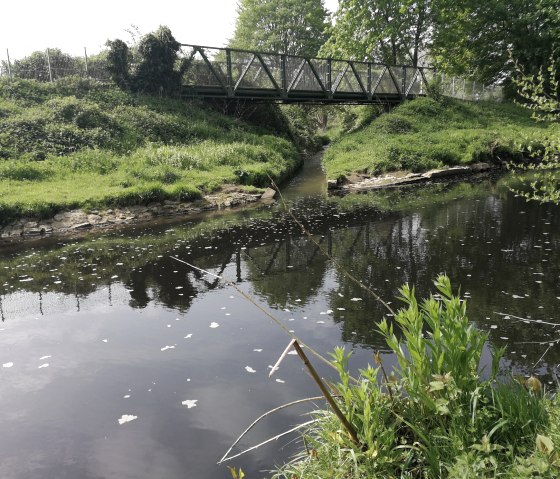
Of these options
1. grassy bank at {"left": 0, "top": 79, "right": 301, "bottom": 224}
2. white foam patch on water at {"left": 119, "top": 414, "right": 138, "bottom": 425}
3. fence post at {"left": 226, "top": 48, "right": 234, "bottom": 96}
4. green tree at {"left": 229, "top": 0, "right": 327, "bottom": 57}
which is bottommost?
white foam patch on water at {"left": 119, "top": 414, "right": 138, "bottom": 425}

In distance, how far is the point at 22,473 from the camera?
3.99m

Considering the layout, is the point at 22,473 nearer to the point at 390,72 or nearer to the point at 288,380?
the point at 288,380

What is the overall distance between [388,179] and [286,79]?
10.9 metres

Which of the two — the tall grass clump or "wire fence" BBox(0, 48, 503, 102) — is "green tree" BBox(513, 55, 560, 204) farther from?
"wire fence" BBox(0, 48, 503, 102)

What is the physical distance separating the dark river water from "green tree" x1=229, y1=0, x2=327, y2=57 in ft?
126

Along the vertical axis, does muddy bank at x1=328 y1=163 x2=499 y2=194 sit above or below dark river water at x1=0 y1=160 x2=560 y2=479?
above

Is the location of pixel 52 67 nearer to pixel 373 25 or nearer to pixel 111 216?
pixel 111 216

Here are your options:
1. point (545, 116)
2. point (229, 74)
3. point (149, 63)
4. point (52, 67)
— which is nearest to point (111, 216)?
point (545, 116)

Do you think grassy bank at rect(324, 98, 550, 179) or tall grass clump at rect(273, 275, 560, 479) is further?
grassy bank at rect(324, 98, 550, 179)

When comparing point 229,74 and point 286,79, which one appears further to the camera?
point 286,79

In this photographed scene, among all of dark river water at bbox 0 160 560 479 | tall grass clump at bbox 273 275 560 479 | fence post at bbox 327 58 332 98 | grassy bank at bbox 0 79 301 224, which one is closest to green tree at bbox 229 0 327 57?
fence post at bbox 327 58 332 98

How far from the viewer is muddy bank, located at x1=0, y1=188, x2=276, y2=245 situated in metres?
12.4

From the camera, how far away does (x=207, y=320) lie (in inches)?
272

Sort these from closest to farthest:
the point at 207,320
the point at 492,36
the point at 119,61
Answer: the point at 207,320
the point at 119,61
the point at 492,36
